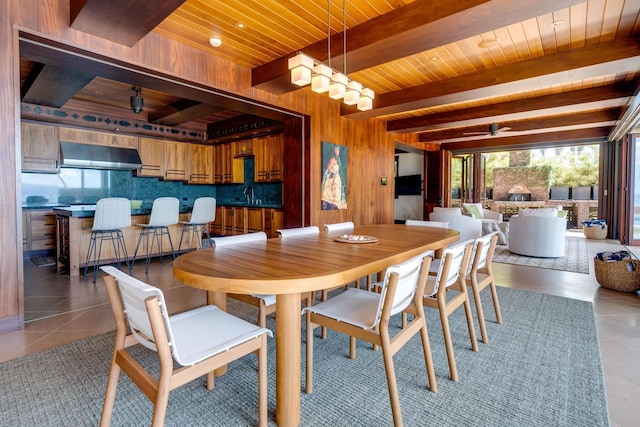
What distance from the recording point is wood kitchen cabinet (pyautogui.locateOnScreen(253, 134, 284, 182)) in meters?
6.16

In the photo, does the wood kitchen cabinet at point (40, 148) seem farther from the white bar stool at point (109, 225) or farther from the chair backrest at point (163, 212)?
the chair backrest at point (163, 212)

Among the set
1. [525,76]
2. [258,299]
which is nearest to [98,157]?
[258,299]

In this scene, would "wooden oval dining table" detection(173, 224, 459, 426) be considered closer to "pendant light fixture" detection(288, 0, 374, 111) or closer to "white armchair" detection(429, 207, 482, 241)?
"pendant light fixture" detection(288, 0, 374, 111)

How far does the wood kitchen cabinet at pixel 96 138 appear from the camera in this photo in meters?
5.61

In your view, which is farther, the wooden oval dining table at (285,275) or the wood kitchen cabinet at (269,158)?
the wood kitchen cabinet at (269,158)

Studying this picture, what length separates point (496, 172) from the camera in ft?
47.1

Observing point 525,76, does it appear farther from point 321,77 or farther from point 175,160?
point 175,160

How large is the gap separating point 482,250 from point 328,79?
5.81 ft

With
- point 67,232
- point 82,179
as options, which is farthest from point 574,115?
point 82,179

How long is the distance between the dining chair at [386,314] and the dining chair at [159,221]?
351cm

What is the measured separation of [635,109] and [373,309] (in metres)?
5.39

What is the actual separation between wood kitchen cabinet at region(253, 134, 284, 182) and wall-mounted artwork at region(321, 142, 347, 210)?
1397mm

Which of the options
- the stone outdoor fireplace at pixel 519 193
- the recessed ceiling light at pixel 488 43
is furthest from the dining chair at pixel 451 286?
the stone outdoor fireplace at pixel 519 193

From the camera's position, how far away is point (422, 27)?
8.32 feet
